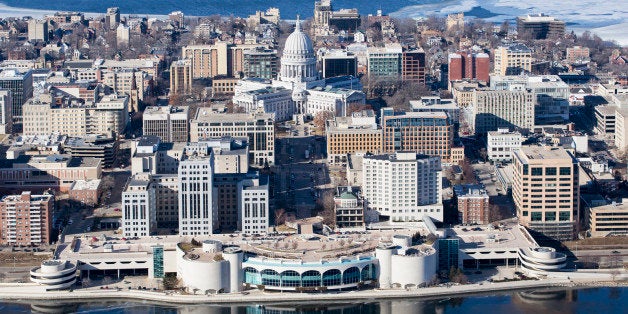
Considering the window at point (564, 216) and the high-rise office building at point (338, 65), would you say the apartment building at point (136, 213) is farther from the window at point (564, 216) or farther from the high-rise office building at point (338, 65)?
the high-rise office building at point (338, 65)

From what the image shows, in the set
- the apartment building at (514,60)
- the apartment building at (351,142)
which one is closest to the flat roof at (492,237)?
the apartment building at (351,142)

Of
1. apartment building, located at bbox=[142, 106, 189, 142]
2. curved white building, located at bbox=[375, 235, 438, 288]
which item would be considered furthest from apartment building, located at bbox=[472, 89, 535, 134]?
curved white building, located at bbox=[375, 235, 438, 288]

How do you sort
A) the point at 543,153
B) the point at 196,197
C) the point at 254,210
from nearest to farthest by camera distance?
the point at 196,197, the point at 254,210, the point at 543,153

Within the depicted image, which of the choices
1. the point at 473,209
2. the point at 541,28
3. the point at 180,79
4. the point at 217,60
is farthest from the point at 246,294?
the point at 541,28

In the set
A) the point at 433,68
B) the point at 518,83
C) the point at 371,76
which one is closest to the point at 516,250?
the point at 518,83

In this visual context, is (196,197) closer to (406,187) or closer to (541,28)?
(406,187)

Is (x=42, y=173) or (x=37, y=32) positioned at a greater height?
(x=37, y=32)

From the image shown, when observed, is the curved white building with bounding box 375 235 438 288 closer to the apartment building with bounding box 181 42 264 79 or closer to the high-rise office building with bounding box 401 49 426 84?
the high-rise office building with bounding box 401 49 426 84
